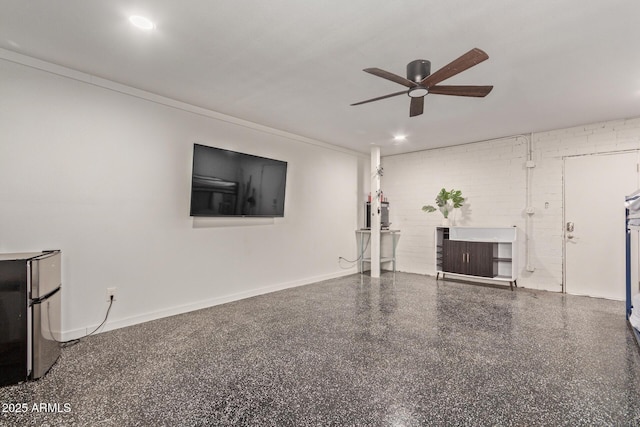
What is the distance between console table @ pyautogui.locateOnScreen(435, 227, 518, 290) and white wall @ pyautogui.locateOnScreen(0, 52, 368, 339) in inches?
121

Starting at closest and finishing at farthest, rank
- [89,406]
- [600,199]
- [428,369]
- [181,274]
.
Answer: [89,406], [428,369], [181,274], [600,199]

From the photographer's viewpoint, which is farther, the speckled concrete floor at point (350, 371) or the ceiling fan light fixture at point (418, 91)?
the ceiling fan light fixture at point (418, 91)

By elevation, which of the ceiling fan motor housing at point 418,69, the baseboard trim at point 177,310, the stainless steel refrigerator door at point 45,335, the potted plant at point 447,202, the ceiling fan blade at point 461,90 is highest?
the ceiling fan motor housing at point 418,69

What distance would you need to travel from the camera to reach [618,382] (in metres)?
2.04

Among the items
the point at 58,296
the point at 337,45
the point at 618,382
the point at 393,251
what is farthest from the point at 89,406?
the point at 393,251

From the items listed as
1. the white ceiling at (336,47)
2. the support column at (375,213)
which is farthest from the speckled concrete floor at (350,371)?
the white ceiling at (336,47)

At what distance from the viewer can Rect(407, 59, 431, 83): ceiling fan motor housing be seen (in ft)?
7.84

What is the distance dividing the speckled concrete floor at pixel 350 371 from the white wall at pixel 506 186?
4.39ft

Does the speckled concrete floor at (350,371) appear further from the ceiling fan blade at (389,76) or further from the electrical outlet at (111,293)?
the ceiling fan blade at (389,76)

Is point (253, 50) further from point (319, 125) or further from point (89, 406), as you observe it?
point (89, 406)

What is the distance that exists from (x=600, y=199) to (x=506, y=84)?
2.73 meters

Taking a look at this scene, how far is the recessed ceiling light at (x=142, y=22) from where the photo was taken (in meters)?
2.09

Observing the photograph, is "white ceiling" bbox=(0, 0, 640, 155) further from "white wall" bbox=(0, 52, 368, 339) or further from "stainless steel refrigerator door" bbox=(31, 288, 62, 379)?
"stainless steel refrigerator door" bbox=(31, 288, 62, 379)

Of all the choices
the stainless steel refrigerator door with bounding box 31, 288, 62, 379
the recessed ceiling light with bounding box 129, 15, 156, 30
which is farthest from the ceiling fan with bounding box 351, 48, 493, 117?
the stainless steel refrigerator door with bounding box 31, 288, 62, 379
